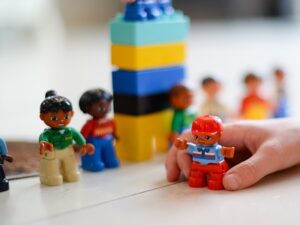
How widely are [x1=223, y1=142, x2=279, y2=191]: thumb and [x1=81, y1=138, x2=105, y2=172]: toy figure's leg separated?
0.89 ft

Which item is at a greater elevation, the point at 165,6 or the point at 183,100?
the point at 165,6

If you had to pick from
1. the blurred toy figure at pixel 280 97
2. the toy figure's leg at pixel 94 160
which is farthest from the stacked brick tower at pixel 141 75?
the blurred toy figure at pixel 280 97

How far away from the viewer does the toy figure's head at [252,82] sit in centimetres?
153

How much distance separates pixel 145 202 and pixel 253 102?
2.24 feet

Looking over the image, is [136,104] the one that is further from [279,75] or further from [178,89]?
[279,75]

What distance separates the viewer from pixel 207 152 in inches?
38.8

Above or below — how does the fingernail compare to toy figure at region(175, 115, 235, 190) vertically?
below

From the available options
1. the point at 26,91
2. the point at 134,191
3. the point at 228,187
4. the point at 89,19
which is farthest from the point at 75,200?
the point at 89,19

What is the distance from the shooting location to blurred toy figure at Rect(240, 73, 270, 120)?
1.53 m

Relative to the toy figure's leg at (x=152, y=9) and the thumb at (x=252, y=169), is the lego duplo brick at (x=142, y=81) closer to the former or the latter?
the toy figure's leg at (x=152, y=9)

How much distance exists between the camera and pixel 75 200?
3.11 feet

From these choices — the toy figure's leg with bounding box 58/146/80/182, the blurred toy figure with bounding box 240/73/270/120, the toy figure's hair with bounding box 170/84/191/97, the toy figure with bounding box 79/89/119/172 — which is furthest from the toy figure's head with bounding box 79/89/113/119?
the blurred toy figure with bounding box 240/73/270/120

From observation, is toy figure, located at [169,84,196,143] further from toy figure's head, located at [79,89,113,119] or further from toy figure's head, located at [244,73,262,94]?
toy figure's head, located at [244,73,262,94]

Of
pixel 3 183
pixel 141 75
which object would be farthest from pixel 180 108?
pixel 3 183
